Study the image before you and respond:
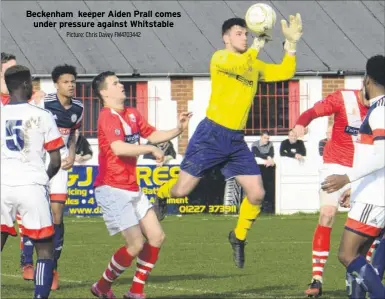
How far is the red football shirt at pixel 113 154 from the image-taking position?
12172 millimetres

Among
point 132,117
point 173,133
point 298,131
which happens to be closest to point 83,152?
point 298,131

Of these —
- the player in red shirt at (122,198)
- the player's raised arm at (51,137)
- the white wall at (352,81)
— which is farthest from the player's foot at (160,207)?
the white wall at (352,81)

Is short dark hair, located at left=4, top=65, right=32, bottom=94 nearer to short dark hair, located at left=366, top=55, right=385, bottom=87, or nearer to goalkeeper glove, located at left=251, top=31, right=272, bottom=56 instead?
short dark hair, located at left=366, top=55, right=385, bottom=87

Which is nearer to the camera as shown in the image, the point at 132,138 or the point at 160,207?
the point at 132,138

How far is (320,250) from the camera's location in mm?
13391

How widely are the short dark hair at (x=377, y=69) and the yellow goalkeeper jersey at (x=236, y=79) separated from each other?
275cm

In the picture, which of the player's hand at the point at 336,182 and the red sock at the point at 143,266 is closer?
the player's hand at the point at 336,182

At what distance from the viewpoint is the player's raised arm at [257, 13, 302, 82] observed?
43.2 ft

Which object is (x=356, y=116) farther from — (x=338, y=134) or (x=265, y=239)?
(x=265, y=239)

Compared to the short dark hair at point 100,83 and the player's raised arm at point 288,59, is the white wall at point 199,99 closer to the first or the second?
the player's raised arm at point 288,59

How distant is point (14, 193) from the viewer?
10789 millimetres

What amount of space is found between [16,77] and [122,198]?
184cm

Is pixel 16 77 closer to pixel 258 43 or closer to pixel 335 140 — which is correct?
pixel 258 43

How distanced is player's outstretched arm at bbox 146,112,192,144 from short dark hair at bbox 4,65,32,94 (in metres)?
1.88
